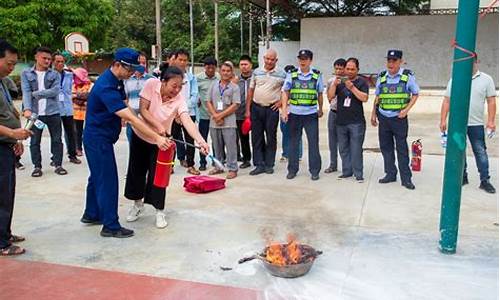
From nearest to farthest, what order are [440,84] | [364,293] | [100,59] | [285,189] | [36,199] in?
[364,293] < [36,199] < [285,189] < [440,84] < [100,59]

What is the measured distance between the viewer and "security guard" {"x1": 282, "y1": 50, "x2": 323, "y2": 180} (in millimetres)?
6691

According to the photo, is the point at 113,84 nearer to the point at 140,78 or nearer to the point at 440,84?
the point at 140,78

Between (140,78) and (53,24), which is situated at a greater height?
(53,24)

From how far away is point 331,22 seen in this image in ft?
73.2

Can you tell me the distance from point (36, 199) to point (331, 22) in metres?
18.5

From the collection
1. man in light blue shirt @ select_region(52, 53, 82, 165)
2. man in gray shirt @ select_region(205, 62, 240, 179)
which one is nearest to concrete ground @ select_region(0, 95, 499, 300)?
man in gray shirt @ select_region(205, 62, 240, 179)

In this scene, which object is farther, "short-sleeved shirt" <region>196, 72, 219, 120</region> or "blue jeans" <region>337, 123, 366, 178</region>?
"short-sleeved shirt" <region>196, 72, 219, 120</region>

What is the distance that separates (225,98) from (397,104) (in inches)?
88.9

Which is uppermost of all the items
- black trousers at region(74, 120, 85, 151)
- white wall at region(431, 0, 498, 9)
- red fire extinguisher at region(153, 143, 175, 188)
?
white wall at region(431, 0, 498, 9)

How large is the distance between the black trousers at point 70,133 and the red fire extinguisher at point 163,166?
3.56 m

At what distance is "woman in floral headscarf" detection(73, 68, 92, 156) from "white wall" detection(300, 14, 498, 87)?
15161 mm

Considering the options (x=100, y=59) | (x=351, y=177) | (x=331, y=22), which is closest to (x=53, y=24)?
(x=100, y=59)

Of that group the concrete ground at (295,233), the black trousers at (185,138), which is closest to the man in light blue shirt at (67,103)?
the concrete ground at (295,233)

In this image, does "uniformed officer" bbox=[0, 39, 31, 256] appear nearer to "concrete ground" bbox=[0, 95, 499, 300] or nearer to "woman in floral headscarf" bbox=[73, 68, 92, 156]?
"concrete ground" bbox=[0, 95, 499, 300]
